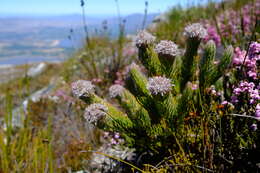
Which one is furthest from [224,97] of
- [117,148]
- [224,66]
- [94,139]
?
[94,139]

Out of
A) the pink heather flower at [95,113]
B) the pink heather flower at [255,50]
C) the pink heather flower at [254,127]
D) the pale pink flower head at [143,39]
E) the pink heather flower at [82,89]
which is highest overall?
the pale pink flower head at [143,39]

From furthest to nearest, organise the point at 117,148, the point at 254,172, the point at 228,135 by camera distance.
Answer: the point at 117,148
the point at 228,135
the point at 254,172

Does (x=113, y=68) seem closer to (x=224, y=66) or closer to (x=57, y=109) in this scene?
(x=57, y=109)

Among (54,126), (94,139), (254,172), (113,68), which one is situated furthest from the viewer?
(113,68)

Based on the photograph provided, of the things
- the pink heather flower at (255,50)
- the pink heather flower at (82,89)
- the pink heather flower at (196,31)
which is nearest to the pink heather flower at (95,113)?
the pink heather flower at (82,89)

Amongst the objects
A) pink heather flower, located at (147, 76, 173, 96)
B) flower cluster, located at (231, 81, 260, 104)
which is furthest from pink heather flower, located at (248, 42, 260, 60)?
pink heather flower, located at (147, 76, 173, 96)

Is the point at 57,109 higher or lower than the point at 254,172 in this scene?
lower

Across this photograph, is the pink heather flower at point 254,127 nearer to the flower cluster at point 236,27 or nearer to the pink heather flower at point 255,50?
the pink heather flower at point 255,50

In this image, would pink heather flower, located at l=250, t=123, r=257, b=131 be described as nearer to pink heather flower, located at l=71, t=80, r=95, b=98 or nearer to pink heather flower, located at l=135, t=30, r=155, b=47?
pink heather flower, located at l=135, t=30, r=155, b=47
